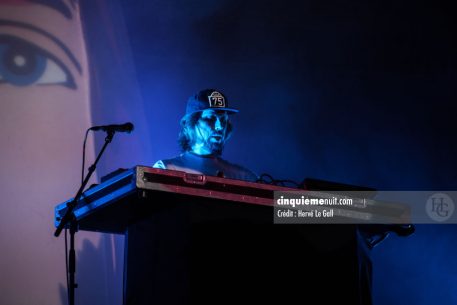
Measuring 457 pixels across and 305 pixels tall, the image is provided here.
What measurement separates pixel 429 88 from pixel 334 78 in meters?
0.71

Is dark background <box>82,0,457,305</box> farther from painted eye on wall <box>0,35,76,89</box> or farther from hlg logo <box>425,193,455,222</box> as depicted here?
painted eye on wall <box>0,35,76,89</box>

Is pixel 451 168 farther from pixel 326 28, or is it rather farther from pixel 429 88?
pixel 326 28

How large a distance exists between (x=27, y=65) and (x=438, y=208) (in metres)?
2.99

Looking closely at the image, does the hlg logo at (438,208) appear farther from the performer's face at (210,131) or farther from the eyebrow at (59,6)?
the eyebrow at (59,6)

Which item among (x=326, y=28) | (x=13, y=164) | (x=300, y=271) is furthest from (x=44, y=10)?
(x=300, y=271)

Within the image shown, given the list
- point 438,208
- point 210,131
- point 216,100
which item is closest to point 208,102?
point 216,100

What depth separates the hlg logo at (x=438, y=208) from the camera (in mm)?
4891

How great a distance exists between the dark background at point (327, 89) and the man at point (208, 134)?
19.3 inches

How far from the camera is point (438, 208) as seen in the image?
490cm

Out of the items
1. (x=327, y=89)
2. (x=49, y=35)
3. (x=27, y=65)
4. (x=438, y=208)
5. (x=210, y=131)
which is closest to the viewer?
(x=27, y=65)

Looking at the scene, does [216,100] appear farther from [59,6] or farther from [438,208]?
[438,208]

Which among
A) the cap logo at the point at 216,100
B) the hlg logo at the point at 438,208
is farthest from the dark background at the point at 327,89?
the cap logo at the point at 216,100

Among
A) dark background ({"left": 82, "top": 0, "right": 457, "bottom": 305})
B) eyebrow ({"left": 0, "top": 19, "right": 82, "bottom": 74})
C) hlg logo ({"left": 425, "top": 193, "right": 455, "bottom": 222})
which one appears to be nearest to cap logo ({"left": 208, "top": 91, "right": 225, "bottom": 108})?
dark background ({"left": 82, "top": 0, "right": 457, "bottom": 305})

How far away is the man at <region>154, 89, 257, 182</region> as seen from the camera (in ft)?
14.6
